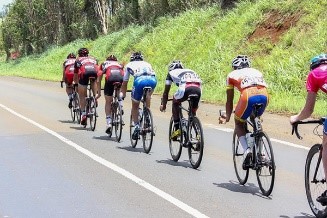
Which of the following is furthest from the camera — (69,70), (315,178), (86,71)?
(69,70)

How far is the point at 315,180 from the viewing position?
659 cm

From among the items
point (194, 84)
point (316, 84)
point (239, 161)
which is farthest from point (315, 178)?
point (194, 84)

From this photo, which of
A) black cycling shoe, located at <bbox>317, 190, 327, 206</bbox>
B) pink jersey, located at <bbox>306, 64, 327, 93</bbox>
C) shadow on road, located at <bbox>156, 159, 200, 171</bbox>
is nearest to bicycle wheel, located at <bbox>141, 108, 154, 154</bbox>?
shadow on road, located at <bbox>156, 159, 200, 171</bbox>

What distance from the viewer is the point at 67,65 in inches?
627

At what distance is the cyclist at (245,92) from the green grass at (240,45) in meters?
7.42

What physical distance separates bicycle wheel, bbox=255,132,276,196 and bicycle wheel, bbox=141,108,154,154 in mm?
3437

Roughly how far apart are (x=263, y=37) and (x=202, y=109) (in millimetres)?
8445

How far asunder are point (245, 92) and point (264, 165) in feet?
3.20

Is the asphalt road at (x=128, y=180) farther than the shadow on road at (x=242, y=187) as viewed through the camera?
No

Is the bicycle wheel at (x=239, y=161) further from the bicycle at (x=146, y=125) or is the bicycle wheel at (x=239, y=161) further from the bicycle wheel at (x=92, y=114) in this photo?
the bicycle wheel at (x=92, y=114)

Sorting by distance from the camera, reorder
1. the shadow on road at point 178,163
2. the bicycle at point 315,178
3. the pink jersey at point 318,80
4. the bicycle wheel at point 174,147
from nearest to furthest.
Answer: the pink jersey at point 318,80, the bicycle at point 315,178, the shadow on road at point 178,163, the bicycle wheel at point 174,147

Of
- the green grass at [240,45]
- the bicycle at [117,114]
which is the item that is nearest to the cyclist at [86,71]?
the bicycle at [117,114]

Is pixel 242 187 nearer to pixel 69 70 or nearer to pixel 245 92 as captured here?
pixel 245 92

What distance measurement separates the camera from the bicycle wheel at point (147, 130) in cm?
1088
